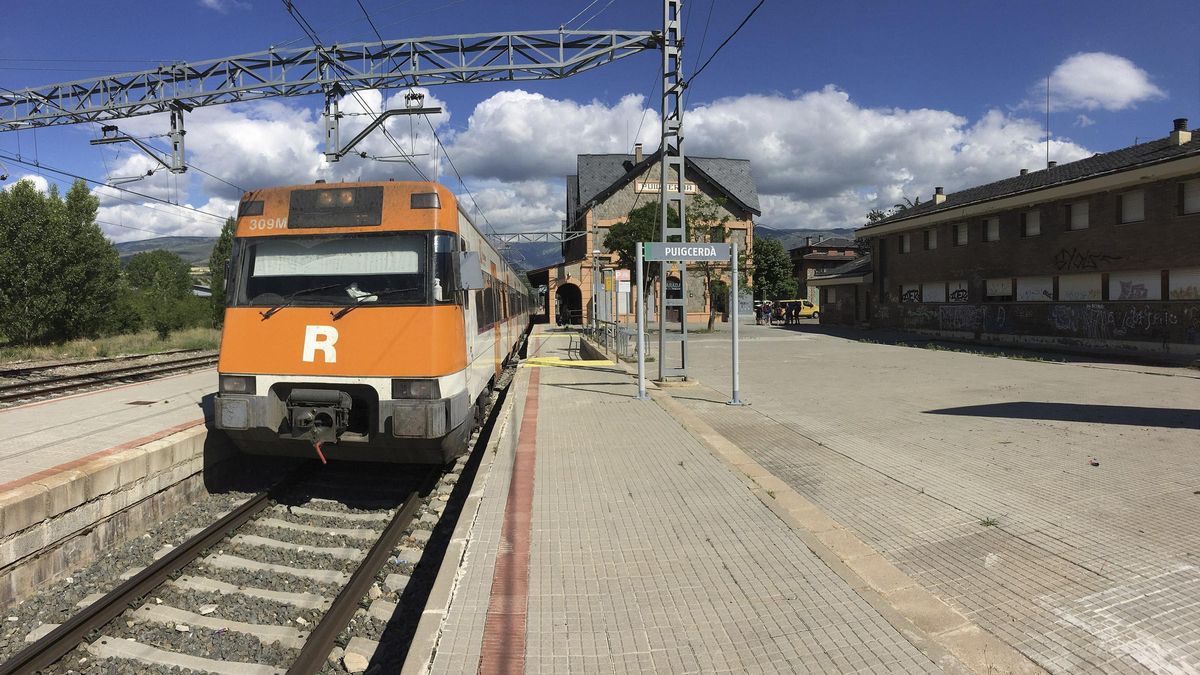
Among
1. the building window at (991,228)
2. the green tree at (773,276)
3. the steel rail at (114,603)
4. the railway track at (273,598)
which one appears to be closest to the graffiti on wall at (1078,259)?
the building window at (991,228)

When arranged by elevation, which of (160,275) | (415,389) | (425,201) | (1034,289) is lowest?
(415,389)

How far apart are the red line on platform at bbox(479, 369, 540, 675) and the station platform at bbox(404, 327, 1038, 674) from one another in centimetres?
1

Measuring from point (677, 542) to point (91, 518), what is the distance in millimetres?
4778

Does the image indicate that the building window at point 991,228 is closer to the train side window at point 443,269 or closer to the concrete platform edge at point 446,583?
the concrete platform edge at point 446,583

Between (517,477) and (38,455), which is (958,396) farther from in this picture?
(38,455)

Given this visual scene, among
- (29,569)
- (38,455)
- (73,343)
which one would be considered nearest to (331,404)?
(29,569)

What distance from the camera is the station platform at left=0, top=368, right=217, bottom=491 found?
6570 millimetres

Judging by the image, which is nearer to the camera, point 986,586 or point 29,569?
point 986,586

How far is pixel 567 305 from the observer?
55.9 m

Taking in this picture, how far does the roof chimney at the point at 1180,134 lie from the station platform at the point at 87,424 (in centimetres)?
2670

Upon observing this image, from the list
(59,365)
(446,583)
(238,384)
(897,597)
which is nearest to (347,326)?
(238,384)

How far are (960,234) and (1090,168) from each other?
16.4 ft

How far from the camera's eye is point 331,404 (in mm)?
6148

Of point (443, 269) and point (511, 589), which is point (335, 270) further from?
point (511, 589)
